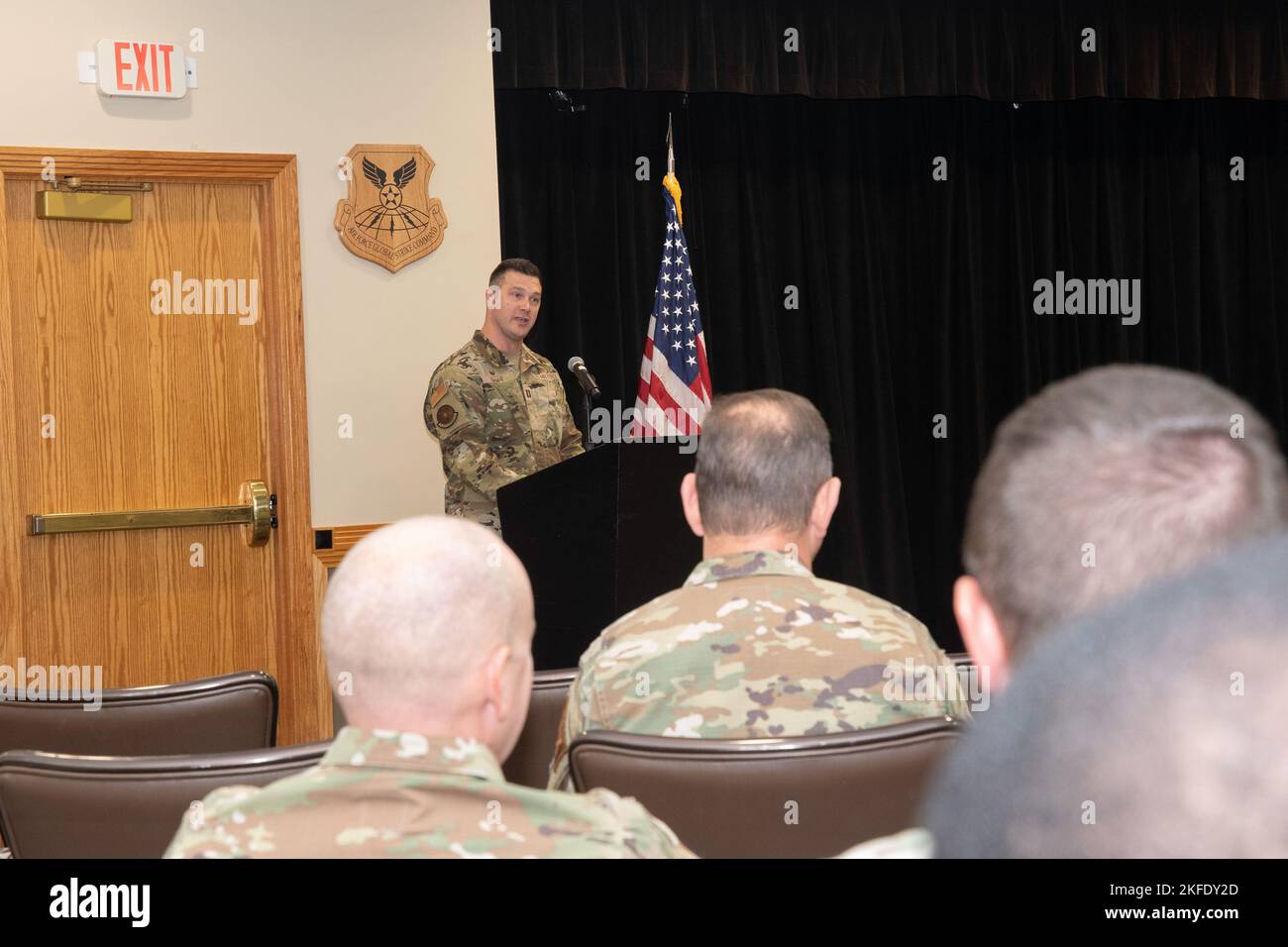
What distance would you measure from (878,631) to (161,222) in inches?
134

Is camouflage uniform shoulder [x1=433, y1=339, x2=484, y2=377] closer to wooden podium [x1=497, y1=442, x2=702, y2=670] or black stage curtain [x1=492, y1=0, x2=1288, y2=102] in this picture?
wooden podium [x1=497, y1=442, x2=702, y2=670]

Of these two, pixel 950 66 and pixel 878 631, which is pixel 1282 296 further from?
pixel 878 631

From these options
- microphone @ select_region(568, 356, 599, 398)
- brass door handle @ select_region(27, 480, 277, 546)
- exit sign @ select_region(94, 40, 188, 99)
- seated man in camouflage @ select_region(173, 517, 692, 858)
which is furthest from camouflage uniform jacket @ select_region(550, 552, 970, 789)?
exit sign @ select_region(94, 40, 188, 99)

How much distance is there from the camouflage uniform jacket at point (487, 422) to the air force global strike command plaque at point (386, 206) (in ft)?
1.31

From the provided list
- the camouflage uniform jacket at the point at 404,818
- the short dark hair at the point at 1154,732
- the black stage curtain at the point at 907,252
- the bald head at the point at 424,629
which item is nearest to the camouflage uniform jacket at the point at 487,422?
the black stage curtain at the point at 907,252

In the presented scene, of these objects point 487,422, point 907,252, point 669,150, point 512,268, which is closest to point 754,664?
point 487,422

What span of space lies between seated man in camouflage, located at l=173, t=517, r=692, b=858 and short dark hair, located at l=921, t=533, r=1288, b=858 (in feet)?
2.52

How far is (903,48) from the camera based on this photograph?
18.4 feet

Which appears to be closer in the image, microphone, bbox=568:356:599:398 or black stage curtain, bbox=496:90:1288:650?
microphone, bbox=568:356:599:398

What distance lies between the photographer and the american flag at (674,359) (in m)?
4.88

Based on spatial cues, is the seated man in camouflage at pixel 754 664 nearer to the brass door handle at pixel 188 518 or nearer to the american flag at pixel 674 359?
the brass door handle at pixel 188 518

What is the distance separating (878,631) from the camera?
1.70 meters

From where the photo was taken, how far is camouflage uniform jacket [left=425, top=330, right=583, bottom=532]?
169 inches
